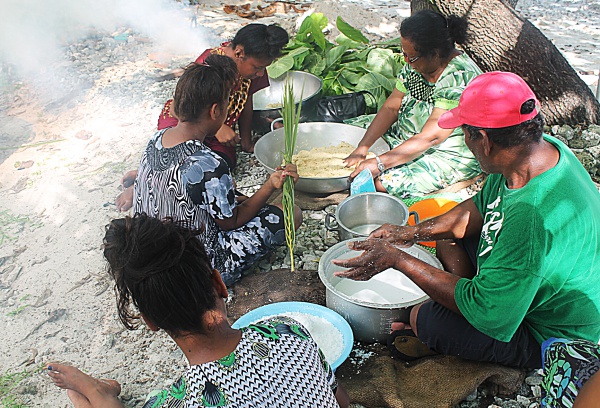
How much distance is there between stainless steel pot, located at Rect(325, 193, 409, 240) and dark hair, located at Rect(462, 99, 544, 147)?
1231 mm

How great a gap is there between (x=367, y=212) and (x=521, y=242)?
153 centimetres

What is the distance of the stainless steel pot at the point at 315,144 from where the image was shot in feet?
11.2

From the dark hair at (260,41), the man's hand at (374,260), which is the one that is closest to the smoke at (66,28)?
the dark hair at (260,41)

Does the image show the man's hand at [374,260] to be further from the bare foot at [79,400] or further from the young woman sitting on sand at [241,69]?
the young woman sitting on sand at [241,69]

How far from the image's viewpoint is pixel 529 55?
4.27 meters

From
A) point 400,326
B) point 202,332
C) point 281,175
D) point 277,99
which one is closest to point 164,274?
point 202,332

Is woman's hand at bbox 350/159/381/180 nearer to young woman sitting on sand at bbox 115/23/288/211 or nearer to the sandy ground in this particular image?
young woman sitting on sand at bbox 115/23/288/211

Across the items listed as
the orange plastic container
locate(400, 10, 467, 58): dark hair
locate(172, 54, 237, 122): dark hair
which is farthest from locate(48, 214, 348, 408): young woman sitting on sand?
locate(400, 10, 467, 58): dark hair

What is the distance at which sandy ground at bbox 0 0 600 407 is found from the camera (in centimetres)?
254

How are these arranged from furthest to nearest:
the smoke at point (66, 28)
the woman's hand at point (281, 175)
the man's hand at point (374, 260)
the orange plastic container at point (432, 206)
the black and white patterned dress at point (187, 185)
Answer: the smoke at point (66, 28) < the orange plastic container at point (432, 206) < the woman's hand at point (281, 175) < the black and white patterned dress at point (187, 185) < the man's hand at point (374, 260)

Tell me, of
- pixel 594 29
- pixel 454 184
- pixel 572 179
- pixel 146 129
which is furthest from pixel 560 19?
pixel 572 179

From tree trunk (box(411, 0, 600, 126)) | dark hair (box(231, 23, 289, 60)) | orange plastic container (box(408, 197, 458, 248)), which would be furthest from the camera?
tree trunk (box(411, 0, 600, 126))

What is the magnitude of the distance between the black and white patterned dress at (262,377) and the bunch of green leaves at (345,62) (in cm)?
332

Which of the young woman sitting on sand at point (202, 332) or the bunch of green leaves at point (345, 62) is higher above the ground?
the young woman sitting on sand at point (202, 332)
